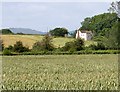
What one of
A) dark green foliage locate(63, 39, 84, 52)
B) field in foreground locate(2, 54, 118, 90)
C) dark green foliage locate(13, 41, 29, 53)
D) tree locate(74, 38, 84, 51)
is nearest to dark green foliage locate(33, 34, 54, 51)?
dark green foliage locate(13, 41, 29, 53)

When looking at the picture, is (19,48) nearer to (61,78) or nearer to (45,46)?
(45,46)

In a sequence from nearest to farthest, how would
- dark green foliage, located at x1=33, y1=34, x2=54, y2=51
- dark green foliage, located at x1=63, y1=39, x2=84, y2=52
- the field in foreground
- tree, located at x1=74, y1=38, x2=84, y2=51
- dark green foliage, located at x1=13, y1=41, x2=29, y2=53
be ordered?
the field in foreground
dark green foliage, located at x1=63, y1=39, x2=84, y2=52
dark green foliage, located at x1=13, y1=41, x2=29, y2=53
tree, located at x1=74, y1=38, x2=84, y2=51
dark green foliage, located at x1=33, y1=34, x2=54, y2=51

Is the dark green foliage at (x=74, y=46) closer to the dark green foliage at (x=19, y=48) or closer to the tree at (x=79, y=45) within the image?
the tree at (x=79, y=45)

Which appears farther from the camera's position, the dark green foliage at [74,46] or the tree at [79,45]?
the tree at [79,45]

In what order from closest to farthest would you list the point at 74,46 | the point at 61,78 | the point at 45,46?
the point at 61,78 → the point at 74,46 → the point at 45,46

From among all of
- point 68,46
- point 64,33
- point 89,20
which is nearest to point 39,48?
point 68,46

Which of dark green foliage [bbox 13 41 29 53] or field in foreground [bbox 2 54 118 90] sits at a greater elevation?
dark green foliage [bbox 13 41 29 53]

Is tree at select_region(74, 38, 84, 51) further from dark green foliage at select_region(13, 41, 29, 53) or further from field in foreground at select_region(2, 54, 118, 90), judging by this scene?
field in foreground at select_region(2, 54, 118, 90)

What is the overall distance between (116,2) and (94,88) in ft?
232

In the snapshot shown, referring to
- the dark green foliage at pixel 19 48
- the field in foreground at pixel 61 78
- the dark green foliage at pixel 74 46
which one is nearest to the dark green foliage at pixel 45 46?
the dark green foliage at pixel 19 48

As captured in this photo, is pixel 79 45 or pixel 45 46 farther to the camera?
pixel 45 46

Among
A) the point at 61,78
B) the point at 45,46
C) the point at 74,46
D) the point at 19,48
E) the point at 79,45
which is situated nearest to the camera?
the point at 61,78

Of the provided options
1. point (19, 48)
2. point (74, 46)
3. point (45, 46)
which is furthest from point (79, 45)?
point (19, 48)

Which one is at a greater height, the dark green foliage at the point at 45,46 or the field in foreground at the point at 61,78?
the dark green foliage at the point at 45,46
